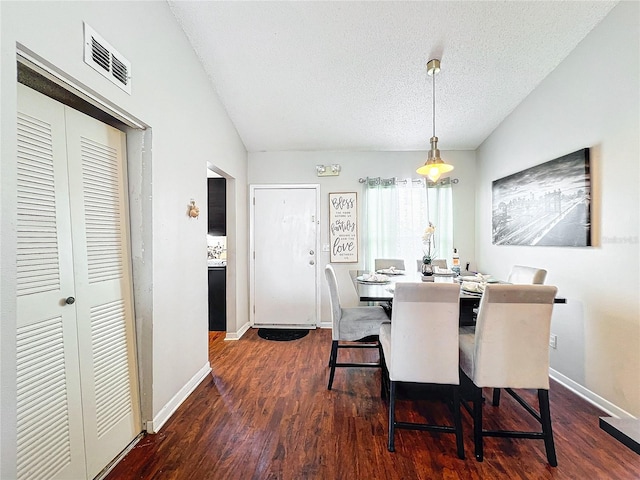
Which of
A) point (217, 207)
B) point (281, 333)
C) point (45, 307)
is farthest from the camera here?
point (217, 207)

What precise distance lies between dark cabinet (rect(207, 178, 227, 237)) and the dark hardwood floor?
196 centimetres

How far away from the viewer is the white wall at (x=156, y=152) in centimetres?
101

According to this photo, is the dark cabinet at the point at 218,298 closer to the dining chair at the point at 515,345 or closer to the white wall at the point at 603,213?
the dining chair at the point at 515,345

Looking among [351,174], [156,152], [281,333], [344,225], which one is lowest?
[281,333]

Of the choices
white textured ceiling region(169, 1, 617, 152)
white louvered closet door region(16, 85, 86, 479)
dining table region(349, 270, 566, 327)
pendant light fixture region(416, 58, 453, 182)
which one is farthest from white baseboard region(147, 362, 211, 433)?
white textured ceiling region(169, 1, 617, 152)

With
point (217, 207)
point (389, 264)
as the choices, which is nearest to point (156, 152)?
point (217, 207)

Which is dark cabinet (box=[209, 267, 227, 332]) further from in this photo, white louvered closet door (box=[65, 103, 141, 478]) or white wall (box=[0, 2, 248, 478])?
white louvered closet door (box=[65, 103, 141, 478])

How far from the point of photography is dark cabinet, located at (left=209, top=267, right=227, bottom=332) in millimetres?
3784

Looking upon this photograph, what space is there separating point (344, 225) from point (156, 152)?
2532 mm

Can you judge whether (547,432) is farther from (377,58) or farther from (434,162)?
(377,58)

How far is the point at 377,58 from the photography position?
2.48 m

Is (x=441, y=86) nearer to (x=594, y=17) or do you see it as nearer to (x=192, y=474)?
(x=594, y=17)

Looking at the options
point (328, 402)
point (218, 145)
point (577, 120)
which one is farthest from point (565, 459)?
point (218, 145)

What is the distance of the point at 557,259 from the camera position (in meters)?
2.52
